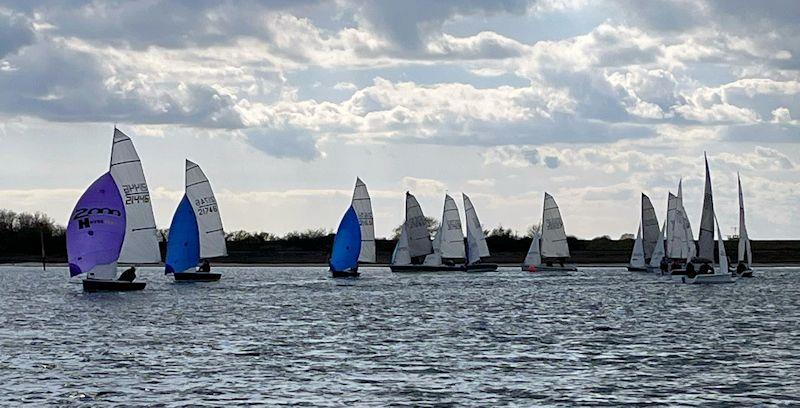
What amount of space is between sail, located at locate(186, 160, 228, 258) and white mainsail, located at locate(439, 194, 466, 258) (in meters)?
30.1

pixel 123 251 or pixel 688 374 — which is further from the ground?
pixel 123 251

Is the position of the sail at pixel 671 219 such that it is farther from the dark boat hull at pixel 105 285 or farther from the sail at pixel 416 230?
the dark boat hull at pixel 105 285

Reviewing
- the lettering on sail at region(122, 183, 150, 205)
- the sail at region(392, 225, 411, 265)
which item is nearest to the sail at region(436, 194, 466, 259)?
the sail at region(392, 225, 411, 265)

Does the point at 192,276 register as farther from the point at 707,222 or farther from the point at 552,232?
the point at 552,232

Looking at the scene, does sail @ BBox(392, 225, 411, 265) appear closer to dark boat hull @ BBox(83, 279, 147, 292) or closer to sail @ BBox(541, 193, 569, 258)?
sail @ BBox(541, 193, 569, 258)

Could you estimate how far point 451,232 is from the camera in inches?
4715

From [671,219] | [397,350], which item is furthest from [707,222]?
[397,350]

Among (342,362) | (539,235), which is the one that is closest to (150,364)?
(342,362)

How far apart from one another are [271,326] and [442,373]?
57.7 ft

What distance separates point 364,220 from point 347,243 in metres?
7.53

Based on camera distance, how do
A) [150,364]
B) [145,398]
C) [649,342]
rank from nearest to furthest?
[145,398]
[150,364]
[649,342]

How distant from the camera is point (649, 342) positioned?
44531 millimetres

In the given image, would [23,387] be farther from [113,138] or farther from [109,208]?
[113,138]

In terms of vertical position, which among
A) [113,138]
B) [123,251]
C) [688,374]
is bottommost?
[688,374]
